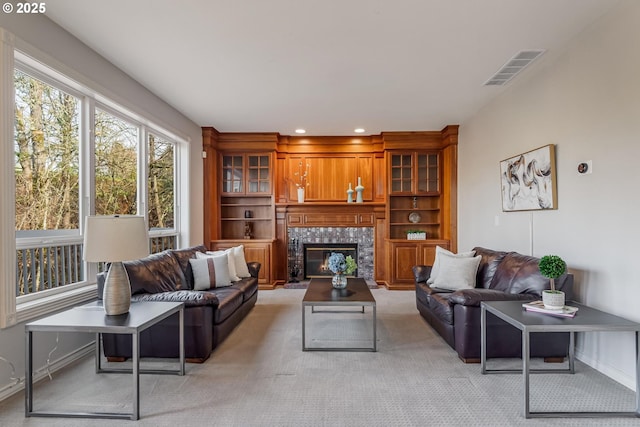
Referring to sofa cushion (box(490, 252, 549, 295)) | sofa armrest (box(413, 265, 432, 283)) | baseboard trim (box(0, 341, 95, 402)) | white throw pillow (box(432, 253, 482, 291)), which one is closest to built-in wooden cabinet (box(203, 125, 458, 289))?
sofa armrest (box(413, 265, 432, 283))

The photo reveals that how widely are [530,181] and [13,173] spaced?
15.1 feet

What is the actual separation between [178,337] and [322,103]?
10.8 feet

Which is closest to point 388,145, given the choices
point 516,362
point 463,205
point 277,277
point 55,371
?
point 463,205

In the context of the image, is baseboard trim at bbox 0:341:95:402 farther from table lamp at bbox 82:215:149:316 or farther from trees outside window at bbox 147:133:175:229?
trees outside window at bbox 147:133:175:229

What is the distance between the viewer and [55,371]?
273 centimetres

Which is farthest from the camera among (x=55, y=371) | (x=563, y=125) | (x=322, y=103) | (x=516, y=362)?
(x=322, y=103)

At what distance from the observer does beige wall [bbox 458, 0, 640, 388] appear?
2480 millimetres

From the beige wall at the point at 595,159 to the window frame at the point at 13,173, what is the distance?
14.3 ft

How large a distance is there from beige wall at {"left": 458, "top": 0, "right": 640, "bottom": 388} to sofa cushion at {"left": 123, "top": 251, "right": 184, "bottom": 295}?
3.82 meters

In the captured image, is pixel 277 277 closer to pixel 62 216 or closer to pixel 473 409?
pixel 62 216

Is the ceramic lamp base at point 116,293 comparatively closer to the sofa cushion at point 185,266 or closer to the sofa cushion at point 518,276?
the sofa cushion at point 185,266

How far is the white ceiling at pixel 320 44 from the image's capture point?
254cm

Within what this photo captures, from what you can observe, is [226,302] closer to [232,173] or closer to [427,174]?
[232,173]

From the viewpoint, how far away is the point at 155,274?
3.31 meters
